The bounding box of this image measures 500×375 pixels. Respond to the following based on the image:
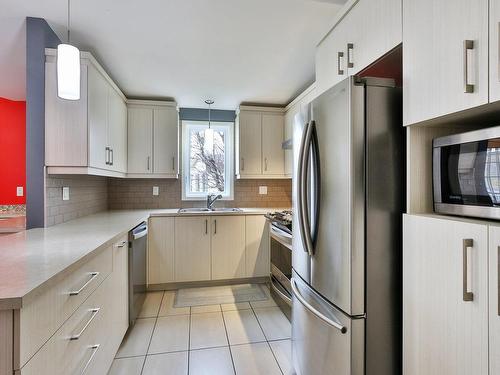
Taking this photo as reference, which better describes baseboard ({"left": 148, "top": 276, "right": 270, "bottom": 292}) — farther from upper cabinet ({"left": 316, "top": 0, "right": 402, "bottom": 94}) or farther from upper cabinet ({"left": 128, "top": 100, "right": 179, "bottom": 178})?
upper cabinet ({"left": 316, "top": 0, "right": 402, "bottom": 94})

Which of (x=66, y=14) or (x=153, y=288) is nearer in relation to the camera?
(x=66, y=14)

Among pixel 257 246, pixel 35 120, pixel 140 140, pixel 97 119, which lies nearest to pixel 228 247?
pixel 257 246

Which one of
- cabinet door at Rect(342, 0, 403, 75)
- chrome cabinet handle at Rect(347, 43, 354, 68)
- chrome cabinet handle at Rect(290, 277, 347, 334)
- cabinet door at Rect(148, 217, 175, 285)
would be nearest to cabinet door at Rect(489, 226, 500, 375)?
chrome cabinet handle at Rect(290, 277, 347, 334)

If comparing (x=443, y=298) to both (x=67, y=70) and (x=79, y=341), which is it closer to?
(x=79, y=341)

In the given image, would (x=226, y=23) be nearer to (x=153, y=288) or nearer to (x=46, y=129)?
(x=46, y=129)

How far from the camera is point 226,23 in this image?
185 cm

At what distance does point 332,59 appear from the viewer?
5.59 feet

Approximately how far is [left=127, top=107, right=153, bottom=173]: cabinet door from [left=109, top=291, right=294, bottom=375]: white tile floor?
1.61 m

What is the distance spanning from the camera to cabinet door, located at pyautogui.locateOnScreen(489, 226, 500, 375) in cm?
74

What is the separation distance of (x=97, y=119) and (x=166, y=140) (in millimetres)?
1168

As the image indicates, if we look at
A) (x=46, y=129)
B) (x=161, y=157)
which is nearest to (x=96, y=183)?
(x=161, y=157)

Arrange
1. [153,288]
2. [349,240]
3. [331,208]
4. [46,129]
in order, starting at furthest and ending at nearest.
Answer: [153,288] < [46,129] < [331,208] < [349,240]

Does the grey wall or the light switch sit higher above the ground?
the grey wall

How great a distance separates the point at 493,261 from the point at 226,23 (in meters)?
1.93
